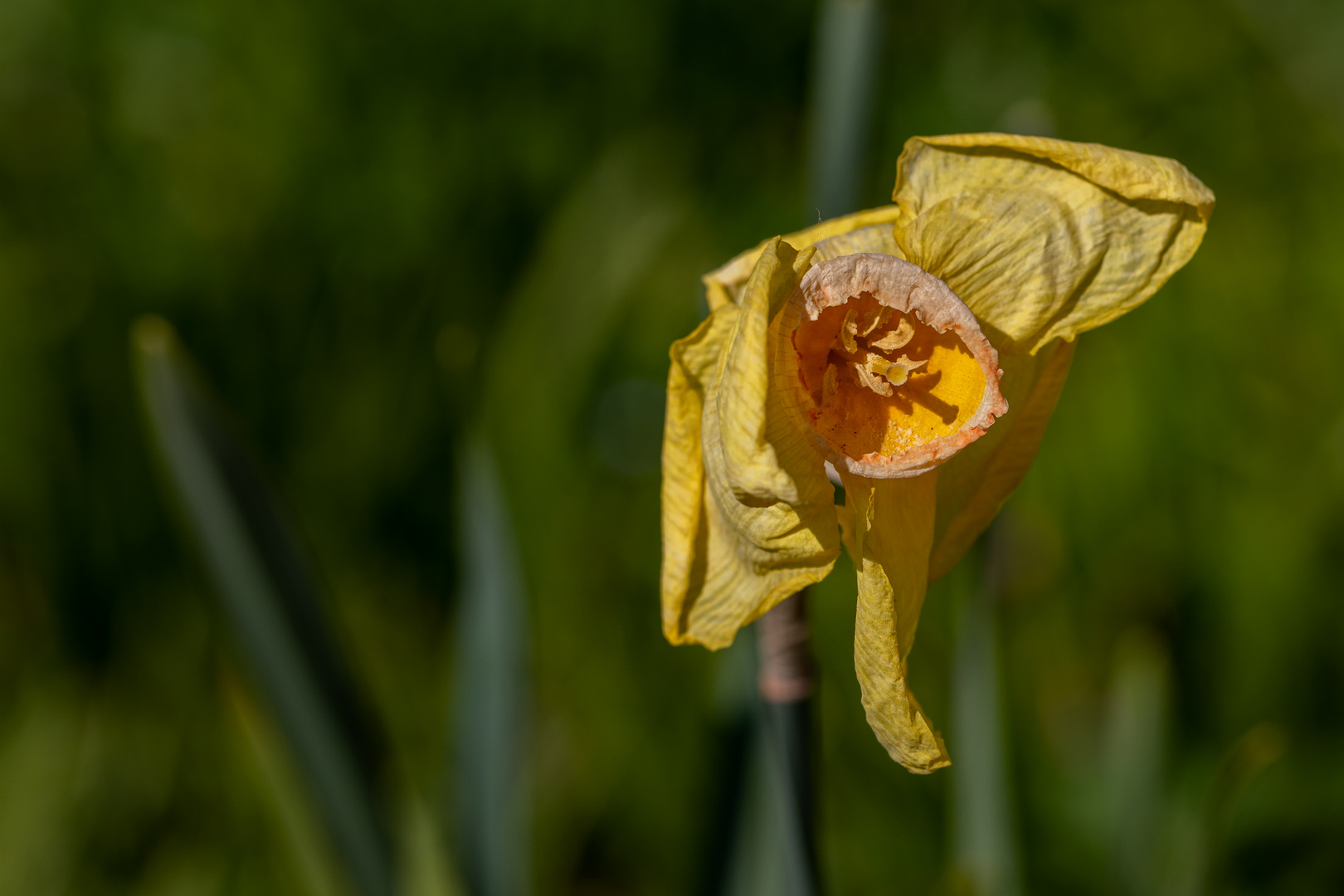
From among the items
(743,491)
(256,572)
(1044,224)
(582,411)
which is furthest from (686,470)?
(582,411)

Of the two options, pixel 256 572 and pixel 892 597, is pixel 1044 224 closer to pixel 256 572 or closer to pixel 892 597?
pixel 892 597

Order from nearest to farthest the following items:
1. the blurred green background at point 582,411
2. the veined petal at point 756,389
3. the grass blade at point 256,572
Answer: the veined petal at point 756,389 < the grass blade at point 256,572 < the blurred green background at point 582,411

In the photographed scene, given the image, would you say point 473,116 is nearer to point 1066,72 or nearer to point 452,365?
point 1066,72

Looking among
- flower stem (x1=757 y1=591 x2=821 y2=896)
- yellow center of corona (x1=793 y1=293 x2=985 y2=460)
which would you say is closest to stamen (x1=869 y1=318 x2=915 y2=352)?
yellow center of corona (x1=793 y1=293 x2=985 y2=460)

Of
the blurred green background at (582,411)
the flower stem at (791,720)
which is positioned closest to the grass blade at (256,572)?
the blurred green background at (582,411)

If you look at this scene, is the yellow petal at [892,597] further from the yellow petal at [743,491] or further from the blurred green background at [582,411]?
the blurred green background at [582,411]

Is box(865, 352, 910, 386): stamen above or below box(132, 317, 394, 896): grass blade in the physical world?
above

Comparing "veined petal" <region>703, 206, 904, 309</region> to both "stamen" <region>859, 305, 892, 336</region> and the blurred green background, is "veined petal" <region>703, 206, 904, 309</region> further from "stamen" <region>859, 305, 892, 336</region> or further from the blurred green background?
the blurred green background

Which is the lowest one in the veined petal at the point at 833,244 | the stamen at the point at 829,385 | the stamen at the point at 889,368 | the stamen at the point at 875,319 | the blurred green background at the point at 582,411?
the blurred green background at the point at 582,411
